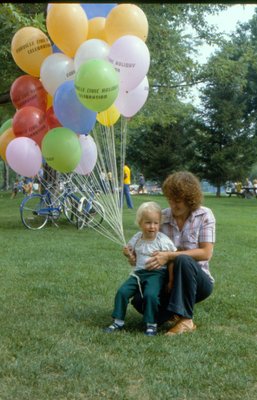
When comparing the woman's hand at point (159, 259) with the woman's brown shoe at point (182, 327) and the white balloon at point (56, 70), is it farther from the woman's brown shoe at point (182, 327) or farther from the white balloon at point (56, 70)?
the white balloon at point (56, 70)

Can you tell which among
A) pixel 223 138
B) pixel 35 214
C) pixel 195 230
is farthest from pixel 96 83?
pixel 223 138

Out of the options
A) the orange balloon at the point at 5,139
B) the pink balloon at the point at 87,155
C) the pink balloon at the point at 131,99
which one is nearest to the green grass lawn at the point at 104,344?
the pink balloon at the point at 87,155

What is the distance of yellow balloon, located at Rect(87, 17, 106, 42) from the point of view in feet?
15.1

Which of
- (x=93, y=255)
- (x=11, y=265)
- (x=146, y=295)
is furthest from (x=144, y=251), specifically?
(x=93, y=255)

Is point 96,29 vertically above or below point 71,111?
above

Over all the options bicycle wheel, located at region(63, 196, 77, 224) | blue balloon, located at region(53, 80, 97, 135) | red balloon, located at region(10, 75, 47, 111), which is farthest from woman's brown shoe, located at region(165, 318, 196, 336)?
bicycle wheel, located at region(63, 196, 77, 224)

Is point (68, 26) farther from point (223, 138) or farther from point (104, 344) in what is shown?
point (223, 138)

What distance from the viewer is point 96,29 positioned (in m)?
4.63

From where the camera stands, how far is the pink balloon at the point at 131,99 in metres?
4.66

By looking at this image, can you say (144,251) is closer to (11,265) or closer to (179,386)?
(179,386)

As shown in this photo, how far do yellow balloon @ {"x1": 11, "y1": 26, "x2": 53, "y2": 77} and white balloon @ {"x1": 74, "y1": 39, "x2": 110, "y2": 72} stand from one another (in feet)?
2.01

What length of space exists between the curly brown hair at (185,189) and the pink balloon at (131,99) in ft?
3.10

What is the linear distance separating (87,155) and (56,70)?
88 centimetres

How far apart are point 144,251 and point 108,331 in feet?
2.23
